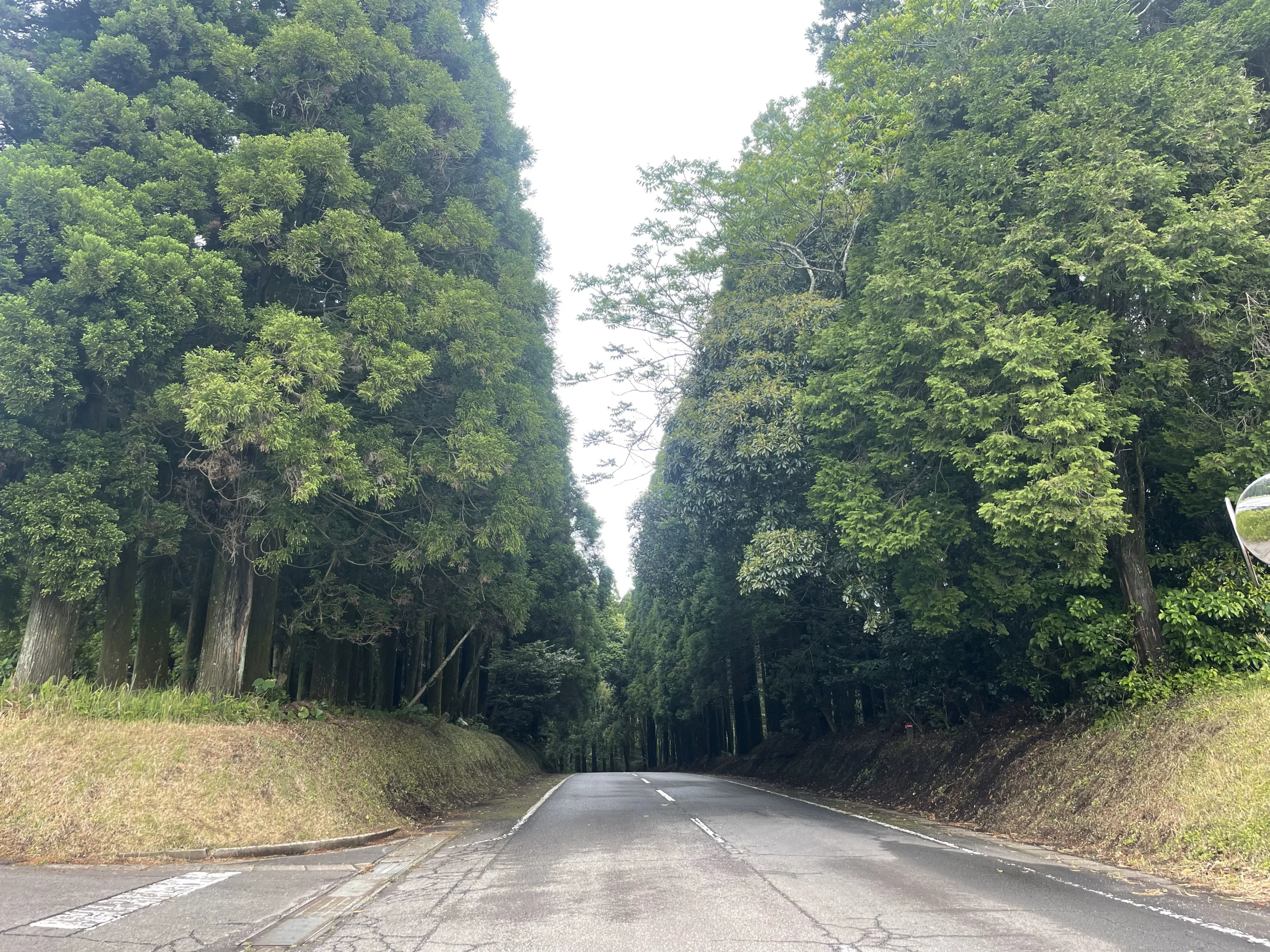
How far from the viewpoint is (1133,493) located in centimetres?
1177

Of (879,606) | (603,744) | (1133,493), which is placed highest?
(1133,493)

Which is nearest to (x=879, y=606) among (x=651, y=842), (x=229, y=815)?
(x=651, y=842)

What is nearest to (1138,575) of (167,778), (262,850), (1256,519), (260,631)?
(1256,519)

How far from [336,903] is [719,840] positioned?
500 centimetres

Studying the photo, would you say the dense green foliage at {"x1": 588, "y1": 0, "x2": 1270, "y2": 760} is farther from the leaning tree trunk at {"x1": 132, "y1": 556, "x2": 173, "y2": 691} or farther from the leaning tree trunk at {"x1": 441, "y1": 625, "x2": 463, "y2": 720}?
the leaning tree trunk at {"x1": 441, "y1": 625, "x2": 463, "y2": 720}

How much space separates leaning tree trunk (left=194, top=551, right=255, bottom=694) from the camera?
11922mm

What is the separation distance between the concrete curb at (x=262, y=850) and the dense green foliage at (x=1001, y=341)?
24.1 feet

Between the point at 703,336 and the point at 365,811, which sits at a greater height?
the point at 703,336

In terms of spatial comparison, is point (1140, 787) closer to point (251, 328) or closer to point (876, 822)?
point (876, 822)

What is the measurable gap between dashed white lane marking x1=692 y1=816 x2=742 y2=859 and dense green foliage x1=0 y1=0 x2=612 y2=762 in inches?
213

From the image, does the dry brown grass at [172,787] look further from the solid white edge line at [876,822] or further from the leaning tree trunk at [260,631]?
the solid white edge line at [876,822]

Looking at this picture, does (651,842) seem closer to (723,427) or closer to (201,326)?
(723,427)

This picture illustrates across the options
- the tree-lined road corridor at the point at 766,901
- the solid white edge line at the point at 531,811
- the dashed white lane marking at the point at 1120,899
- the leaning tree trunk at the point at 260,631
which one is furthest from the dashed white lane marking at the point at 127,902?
the dashed white lane marking at the point at 1120,899

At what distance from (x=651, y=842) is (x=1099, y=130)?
11.4 meters
